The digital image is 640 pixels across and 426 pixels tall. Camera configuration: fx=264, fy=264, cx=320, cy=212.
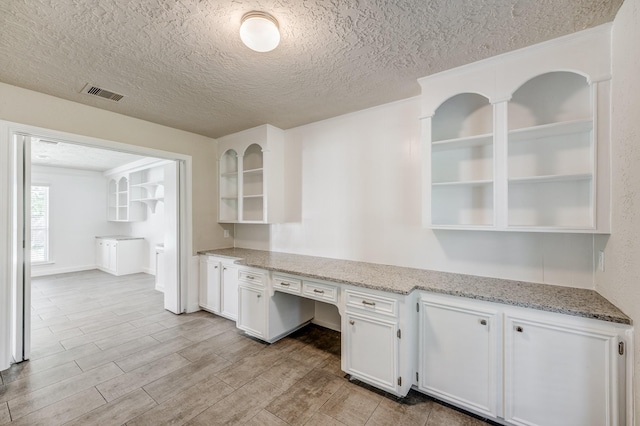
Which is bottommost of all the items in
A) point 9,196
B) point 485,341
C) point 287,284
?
point 485,341

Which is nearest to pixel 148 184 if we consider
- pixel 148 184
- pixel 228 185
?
pixel 148 184

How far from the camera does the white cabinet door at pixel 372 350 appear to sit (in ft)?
6.49

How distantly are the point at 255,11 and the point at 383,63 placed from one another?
1.00 meters

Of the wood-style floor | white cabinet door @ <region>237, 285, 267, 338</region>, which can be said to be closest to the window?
the wood-style floor

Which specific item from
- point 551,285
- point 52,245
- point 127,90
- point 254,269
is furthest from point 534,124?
point 52,245

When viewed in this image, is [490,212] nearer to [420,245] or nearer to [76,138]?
[420,245]

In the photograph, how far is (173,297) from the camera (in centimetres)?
375

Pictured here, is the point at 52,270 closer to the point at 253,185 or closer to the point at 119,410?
the point at 253,185

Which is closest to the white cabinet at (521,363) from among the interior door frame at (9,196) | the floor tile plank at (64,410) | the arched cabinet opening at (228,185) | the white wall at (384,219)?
the white wall at (384,219)

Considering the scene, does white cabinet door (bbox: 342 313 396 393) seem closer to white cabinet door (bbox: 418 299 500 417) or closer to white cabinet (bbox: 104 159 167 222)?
white cabinet door (bbox: 418 299 500 417)

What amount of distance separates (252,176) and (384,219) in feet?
6.86

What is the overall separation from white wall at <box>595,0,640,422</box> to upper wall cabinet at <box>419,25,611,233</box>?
0.09m

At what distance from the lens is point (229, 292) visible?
3432 millimetres

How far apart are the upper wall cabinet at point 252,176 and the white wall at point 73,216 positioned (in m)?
4.87
